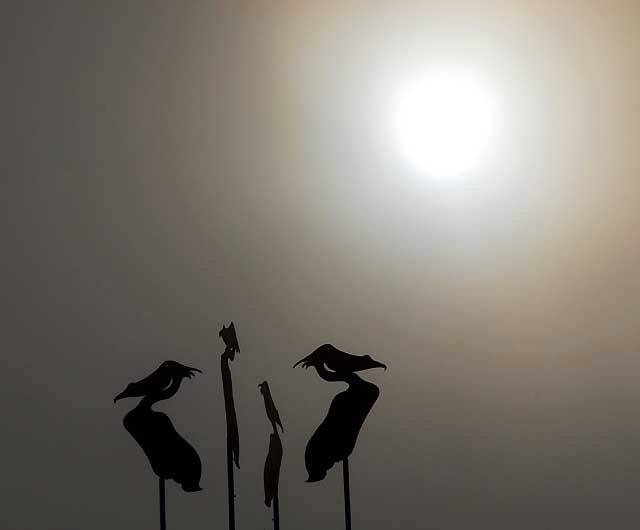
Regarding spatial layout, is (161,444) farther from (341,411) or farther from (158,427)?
(341,411)

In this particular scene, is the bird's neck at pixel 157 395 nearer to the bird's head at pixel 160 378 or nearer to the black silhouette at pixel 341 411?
the bird's head at pixel 160 378

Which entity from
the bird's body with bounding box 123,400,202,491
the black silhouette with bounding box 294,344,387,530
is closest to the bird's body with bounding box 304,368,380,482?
the black silhouette with bounding box 294,344,387,530

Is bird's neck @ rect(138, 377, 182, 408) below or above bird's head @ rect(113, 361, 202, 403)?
below

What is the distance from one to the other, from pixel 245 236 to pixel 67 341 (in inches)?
16.1

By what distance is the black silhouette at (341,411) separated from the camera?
1.30 m

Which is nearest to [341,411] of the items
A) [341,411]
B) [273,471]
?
[341,411]

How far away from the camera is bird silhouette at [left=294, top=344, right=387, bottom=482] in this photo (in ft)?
4.25

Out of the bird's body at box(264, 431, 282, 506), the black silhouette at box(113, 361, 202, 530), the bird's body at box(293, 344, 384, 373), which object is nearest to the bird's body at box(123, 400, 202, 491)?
the black silhouette at box(113, 361, 202, 530)

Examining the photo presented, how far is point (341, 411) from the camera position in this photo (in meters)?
1.30

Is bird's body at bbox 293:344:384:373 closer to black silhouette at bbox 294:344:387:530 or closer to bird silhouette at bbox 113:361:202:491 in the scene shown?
black silhouette at bbox 294:344:387:530

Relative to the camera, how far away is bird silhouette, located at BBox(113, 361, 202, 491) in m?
1.28

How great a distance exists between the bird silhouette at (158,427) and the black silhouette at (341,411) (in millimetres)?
206

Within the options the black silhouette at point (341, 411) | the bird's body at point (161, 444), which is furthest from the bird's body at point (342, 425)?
the bird's body at point (161, 444)

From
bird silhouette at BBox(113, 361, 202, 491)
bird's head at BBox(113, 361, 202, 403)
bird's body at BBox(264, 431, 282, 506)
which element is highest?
bird's head at BBox(113, 361, 202, 403)
